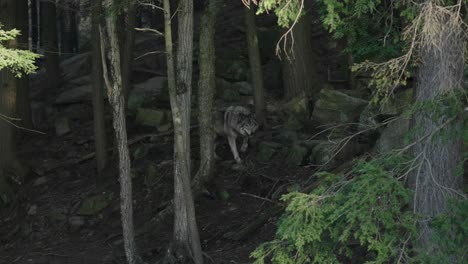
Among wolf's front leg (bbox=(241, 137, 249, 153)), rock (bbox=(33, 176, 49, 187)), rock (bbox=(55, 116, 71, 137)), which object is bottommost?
rock (bbox=(33, 176, 49, 187))

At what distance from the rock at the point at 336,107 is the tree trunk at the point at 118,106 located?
5.57m

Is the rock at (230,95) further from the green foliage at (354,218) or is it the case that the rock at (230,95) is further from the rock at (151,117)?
the green foliage at (354,218)

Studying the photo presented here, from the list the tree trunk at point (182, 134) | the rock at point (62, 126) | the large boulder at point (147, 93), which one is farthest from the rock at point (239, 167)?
the rock at point (62, 126)

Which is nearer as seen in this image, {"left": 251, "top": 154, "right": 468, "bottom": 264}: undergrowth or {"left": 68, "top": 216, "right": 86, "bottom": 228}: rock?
{"left": 251, "top": 154, "right": 468, "bottom": 264}: undergrowth

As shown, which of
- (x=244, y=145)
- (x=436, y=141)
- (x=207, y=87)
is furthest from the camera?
(x=244, y=145)

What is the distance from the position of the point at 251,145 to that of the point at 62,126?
8.02 metres

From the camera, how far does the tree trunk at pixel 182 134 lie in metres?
11.8

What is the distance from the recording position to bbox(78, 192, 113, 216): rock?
16.7 meters

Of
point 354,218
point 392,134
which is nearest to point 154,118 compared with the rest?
point 392,134

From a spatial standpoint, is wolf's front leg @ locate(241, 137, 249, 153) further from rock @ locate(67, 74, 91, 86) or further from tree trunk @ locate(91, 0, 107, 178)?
rock @ locate(67, 74, 91, 86)

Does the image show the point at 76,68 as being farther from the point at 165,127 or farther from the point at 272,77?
the point at 272,77

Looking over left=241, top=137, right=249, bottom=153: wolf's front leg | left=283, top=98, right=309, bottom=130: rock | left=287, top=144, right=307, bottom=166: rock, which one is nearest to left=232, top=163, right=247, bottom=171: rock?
left=241, top=137, right=249, bottom=153: wolf's front leg

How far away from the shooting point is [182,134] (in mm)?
12102

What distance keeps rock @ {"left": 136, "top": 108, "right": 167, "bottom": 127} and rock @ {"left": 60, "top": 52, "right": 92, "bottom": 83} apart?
7087 millimetres
